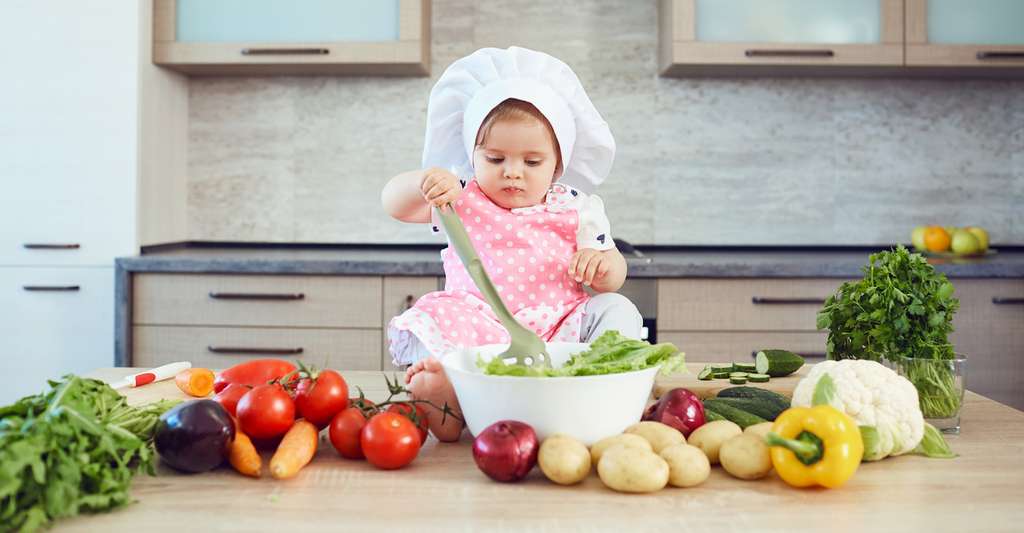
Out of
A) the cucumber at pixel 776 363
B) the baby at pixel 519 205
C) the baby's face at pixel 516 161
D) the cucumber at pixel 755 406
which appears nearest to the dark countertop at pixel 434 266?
the baby at pixel 519 205

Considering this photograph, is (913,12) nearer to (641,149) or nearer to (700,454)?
(641,149)

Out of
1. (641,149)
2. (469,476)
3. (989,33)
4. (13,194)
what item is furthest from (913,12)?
(13,194)

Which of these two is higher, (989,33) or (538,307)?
(989,33)

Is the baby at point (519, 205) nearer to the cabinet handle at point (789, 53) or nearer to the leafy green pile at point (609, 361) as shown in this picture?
the leafy green pile at point (609, 361)

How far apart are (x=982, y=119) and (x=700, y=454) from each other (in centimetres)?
285

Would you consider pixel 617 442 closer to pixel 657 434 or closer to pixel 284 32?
pixel 657 434

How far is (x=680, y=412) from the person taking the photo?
43.6 inches

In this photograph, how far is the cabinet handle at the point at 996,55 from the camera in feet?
9.58

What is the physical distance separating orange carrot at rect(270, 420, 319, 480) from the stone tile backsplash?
2.30 metres

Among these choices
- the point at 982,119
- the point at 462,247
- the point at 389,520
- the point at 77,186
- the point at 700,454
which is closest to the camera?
the point at 389,520

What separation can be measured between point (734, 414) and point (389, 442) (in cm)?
45

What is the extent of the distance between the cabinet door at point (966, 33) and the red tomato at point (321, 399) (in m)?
2.46

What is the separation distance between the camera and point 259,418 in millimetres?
1049

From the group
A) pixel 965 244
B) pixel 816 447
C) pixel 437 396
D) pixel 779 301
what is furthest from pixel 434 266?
pixel 816 447
